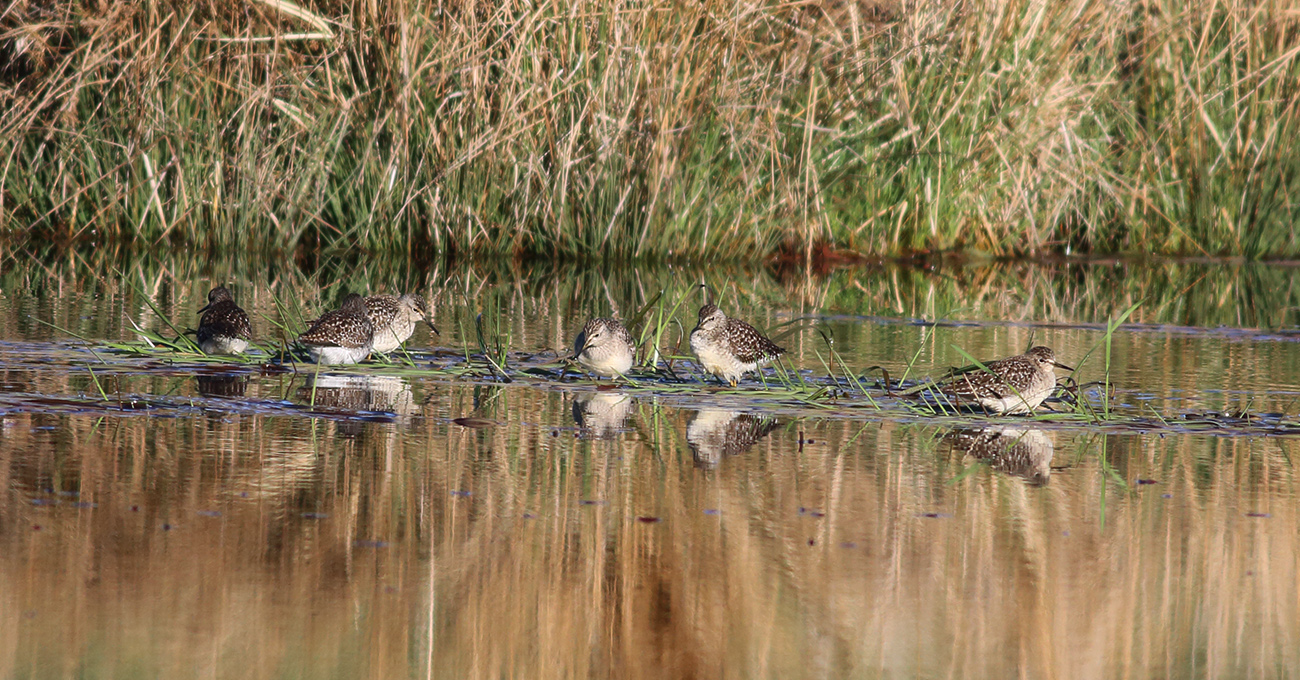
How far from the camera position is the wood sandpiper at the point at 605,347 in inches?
340

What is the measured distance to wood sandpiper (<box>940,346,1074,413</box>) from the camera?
7.61m

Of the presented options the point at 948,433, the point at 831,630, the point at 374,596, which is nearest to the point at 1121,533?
the point at 831,630

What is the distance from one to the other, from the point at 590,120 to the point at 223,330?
23.0 ft

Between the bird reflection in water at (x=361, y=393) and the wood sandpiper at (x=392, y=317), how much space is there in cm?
46

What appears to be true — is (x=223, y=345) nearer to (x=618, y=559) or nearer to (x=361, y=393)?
(x=361, y=393)

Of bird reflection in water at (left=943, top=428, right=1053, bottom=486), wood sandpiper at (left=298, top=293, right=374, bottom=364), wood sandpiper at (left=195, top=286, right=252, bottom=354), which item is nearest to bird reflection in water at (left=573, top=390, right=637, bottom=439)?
wood sandpiper at (left=298, top=293, right=374, bottom=364)

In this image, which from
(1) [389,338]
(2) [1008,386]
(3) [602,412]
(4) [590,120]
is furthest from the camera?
(4) [590,120]

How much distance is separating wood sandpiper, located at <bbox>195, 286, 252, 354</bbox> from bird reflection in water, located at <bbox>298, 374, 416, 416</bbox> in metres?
0.51

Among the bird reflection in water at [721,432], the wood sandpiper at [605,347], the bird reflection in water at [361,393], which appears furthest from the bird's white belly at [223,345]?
the bird reflection in water at [721,432]

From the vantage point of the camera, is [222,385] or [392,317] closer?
[222,385]

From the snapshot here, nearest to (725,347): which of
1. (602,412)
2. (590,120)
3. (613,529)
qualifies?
(602,412)

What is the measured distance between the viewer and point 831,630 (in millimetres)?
4434

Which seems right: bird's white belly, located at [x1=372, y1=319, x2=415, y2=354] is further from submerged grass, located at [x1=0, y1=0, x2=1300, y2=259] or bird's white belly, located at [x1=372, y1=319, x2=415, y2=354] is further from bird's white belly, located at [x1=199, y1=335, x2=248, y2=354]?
submerged grass, located at [x1=0, y1=0, x2=1300, y2=259]

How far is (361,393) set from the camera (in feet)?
26.8
